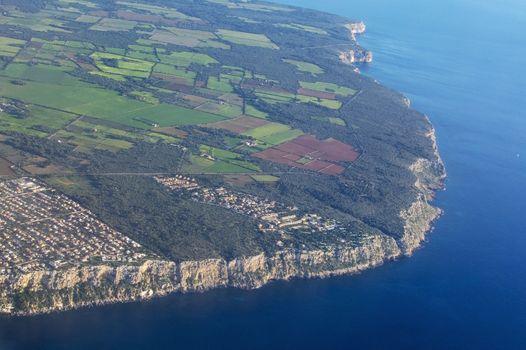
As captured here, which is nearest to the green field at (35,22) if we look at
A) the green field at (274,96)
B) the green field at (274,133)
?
the green field at (274,96)

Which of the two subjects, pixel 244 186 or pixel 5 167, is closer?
pixel 5 167

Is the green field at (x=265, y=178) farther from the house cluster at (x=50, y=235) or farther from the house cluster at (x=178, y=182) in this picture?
the house cluster at (x=50, y=235)

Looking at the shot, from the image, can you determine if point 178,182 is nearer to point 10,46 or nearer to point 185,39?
point 10,46

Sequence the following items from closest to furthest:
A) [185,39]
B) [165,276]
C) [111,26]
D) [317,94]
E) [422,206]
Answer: [165,276] < [422,206] < [317,94] < [185,39] < [111,26]

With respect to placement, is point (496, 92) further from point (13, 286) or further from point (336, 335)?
point (13, 286)

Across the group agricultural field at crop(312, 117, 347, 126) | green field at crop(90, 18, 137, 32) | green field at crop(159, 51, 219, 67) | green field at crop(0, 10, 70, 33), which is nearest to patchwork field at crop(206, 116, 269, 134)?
agricultural field at crop(312, 117, 347, 126)

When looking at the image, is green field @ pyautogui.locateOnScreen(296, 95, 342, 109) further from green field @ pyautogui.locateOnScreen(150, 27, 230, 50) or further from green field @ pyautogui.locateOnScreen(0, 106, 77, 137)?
green field @ pyautogui.locateOnScreen(0, 106, 77, 137)

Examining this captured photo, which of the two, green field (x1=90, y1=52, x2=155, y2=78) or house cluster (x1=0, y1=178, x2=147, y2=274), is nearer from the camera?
house cluster (x1=0, y1=178, x2=147, y2=274)

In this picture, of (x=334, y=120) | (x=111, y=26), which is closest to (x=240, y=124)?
(x=334, y=120)
